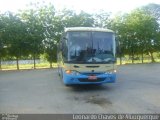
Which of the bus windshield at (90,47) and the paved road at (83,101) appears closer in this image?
the paved road at (83,101)

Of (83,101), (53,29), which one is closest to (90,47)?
(83,101)

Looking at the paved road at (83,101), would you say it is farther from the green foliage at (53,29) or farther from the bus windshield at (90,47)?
the green foliage at (53,29)

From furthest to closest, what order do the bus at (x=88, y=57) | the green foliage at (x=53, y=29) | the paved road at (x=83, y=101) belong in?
the green foliage at (x=53, y=29), the bus at (x=88, y=57), the paved road at (x=83, y=101)

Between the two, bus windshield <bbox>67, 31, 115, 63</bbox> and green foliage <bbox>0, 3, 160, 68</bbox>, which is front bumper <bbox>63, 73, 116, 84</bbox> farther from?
green foliage <bbox>0, 3, 160, 68</bbox>

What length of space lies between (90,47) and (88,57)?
513 mm

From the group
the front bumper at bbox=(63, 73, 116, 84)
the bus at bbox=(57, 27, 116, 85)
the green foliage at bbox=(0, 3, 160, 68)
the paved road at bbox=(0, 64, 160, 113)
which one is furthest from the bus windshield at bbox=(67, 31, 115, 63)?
the green foliage at bbox=(0, 3, 160, 68)

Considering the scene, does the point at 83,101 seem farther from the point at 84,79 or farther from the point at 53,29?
the point at 53,29

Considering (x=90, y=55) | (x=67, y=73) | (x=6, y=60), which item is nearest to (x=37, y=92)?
(x=67, y=73)

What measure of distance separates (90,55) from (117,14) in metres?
37.8

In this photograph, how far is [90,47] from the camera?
14586mm

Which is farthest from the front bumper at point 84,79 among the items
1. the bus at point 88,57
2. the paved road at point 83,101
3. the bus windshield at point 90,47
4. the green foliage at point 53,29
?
the green foliage at point 53,29

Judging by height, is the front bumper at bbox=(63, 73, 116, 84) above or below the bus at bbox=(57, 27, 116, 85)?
below

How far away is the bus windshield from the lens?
1439cm

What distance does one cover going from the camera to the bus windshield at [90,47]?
1439 centimetres
